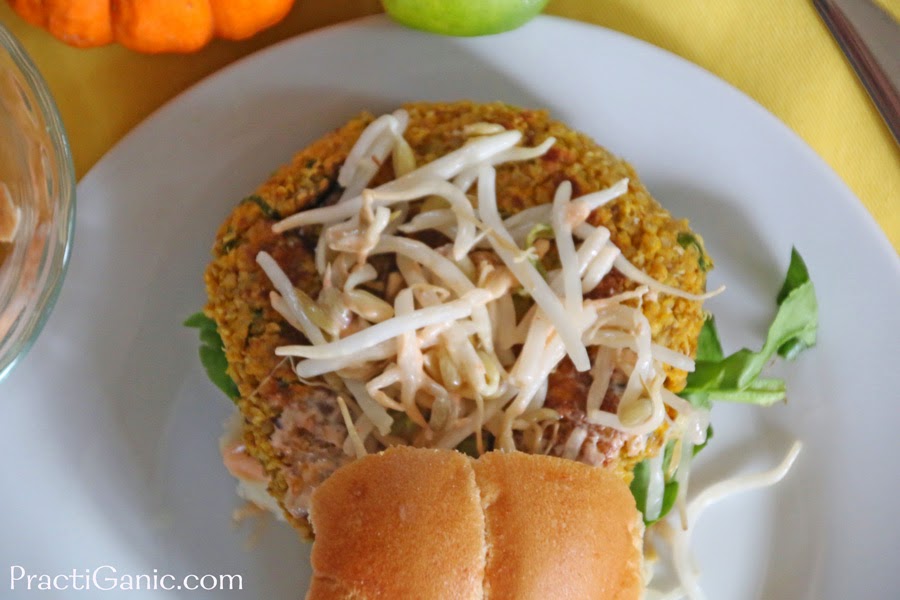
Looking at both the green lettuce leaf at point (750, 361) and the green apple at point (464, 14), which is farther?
the green lettuce leaf at point (750, 361)

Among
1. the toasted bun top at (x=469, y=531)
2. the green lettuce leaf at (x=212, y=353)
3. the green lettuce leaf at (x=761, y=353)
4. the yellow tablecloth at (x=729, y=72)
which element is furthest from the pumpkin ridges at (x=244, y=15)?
the green lettuce leaf at (x=761, y=353)

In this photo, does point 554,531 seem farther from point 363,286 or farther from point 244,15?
point 244,15

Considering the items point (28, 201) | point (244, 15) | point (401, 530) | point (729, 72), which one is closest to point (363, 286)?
point (401, 530)

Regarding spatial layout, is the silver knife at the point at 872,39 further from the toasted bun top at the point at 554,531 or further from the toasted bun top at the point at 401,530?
the toasted bun top at the point at 401,530

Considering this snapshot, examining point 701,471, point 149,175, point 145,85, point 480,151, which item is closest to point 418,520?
point 480,151

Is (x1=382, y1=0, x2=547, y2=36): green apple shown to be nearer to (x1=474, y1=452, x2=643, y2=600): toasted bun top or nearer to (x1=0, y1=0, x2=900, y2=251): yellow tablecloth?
(x1=0, y1=0, x2=900, y2=251): yellow tablecloth

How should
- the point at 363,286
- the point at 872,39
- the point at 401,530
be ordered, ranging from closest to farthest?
the point at 401,530, the point at 363,286, the point at 872,39
